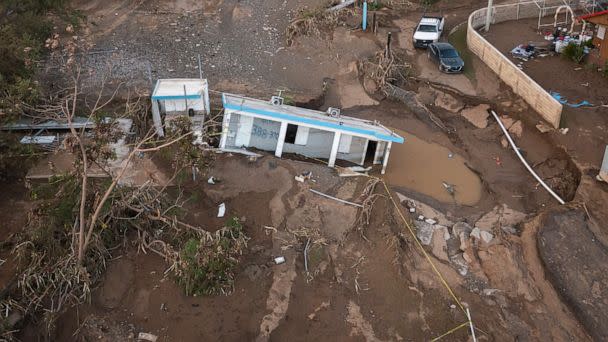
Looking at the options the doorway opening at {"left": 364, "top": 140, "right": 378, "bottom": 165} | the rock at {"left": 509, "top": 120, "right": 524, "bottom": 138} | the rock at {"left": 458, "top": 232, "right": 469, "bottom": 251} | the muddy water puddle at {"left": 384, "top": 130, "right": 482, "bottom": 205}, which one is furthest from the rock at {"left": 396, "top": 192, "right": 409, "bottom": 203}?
the rock at {"left": 509, "top": 120, "right": 524, "bottom": 138}

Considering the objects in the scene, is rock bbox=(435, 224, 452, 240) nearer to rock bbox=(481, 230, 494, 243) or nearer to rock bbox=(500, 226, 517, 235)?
rock bbox=(481, 230, 494, 243)

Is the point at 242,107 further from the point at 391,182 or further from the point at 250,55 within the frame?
the point at 250,55

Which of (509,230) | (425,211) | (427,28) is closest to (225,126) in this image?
(425,211)

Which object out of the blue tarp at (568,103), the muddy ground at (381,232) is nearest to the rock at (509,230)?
the muddy ground at (381,232)

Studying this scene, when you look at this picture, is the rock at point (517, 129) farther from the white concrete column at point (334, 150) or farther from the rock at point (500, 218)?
the white concrete column at point (334, 150)

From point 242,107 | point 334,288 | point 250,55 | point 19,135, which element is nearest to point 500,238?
point 334,288

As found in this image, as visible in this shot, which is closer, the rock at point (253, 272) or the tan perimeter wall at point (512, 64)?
the rock at point (253, 272)
